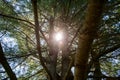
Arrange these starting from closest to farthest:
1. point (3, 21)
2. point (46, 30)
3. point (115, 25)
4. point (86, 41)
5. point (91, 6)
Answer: point (91, 6) < point (86, 41) < point (115, 25) < point (3, 21) < point (46, 30)

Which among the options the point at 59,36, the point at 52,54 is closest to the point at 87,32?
the point at 52,54

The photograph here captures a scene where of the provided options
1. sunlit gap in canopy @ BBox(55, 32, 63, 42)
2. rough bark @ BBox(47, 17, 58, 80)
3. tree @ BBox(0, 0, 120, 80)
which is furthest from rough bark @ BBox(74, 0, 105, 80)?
sunlit gap in canopy @ BBox(55, 32, 63, 42)

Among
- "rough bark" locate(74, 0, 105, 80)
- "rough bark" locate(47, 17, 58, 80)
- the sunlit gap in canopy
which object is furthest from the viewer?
the sunlit gap in canopy

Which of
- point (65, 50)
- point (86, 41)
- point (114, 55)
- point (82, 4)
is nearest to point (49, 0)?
point (82, 4)

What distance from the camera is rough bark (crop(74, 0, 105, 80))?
1.07m

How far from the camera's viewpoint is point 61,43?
3119mm

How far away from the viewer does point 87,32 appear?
117 centimetres

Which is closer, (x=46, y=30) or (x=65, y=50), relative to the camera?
(x=65, y=50)

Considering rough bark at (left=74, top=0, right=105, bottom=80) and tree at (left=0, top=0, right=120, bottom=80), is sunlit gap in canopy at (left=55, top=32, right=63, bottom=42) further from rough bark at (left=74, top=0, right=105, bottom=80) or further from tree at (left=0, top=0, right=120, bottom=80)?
rough bark at (left=74, top=0, right=105, bottom=80)

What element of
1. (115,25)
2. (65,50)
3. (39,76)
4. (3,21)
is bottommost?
(39,76)

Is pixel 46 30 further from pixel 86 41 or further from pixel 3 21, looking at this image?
pixel 86 41

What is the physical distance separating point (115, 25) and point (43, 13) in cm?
96

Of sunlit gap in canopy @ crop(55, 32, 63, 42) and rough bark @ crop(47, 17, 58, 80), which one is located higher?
sunlit gap in canopy @ crop(55, 32, 63, 42)

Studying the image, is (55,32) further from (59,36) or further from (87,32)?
(87,32)
